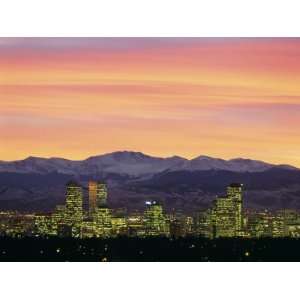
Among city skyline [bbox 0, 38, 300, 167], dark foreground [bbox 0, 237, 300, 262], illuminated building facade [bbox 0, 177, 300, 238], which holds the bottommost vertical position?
dark foreground [bbox 0, 237, 300, 262]

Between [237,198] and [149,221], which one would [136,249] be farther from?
[237,198]

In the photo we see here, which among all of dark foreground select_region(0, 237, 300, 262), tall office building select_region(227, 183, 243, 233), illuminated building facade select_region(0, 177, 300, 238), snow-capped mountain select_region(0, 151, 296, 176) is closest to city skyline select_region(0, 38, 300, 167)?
snow-capped mountain select_region(0, 151, 296, 176)

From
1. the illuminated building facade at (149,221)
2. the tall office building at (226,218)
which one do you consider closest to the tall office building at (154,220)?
the illuminated building facade at (149,221)

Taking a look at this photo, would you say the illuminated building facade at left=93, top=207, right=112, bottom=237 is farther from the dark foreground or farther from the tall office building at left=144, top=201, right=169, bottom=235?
the tall office building at left=144, top=201, right=169, bottom=235
